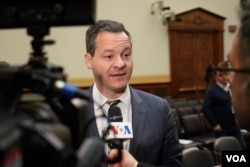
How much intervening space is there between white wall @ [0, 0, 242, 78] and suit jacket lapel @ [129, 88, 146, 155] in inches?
253

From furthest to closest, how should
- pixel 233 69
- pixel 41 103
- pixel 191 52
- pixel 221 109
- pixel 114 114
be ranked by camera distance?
pixel 191 52 < pixel 221 109 < pixel 114 114 < pixel 233 69 < pixel 41 103

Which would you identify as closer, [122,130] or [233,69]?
[233,69]

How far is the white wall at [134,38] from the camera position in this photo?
7.95 m

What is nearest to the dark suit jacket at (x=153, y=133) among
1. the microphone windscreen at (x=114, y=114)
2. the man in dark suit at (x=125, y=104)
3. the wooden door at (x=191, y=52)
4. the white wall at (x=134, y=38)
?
the man in dark suit at (x=125, y=104)

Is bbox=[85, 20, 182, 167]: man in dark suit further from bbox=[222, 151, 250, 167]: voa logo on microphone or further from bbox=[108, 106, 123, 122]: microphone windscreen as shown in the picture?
bbox=[222, 151, 250, 167]: voa logo on microphone

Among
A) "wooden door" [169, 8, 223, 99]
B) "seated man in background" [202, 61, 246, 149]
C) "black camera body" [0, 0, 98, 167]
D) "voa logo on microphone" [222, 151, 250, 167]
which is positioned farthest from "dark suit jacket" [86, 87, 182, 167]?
"wooden door" [169, 8, 223, 99]

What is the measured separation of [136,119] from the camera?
1.82 m

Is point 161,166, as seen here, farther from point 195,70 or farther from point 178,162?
point 195,70

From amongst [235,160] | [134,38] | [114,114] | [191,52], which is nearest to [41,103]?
[114,114]

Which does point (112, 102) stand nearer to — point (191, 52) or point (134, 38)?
point (134, 38)

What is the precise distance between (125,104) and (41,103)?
1.11 metres

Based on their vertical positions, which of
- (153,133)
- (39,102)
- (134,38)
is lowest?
(153,133)

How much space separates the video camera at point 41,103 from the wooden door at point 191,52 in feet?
30.2

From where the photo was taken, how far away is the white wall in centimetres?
795
